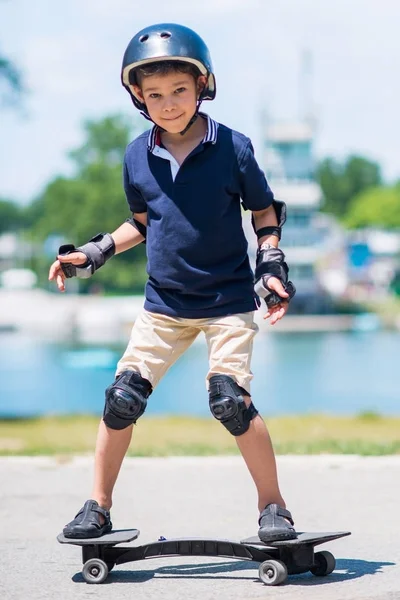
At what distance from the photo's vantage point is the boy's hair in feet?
12.2

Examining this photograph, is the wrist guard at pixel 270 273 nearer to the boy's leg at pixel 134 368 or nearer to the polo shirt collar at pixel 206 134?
the boy's leg at pixel 134 368

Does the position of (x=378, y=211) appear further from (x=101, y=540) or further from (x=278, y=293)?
(x=101, y=540)

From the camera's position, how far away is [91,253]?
158 inches

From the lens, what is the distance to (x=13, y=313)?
329 ft

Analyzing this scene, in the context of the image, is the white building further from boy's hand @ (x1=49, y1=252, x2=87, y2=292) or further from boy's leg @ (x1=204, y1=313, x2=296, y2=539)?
boy's leg @ (x1=204, y1=313, x2=296, y2=539)

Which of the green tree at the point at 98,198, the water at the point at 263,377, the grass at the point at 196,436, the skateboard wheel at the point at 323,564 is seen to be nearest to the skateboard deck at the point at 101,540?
the skateboard wheel at the point at 323,564

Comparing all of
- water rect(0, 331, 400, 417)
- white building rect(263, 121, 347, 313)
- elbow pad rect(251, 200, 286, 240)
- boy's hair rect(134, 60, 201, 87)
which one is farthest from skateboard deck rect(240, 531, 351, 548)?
white building rect(263, 121, 347, 313)

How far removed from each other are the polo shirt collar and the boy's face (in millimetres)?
80

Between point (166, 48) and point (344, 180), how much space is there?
142 meters

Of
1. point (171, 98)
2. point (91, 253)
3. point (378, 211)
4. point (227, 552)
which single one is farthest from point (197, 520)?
point (378, 211)

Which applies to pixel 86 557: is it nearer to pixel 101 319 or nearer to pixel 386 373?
pixel 386 373

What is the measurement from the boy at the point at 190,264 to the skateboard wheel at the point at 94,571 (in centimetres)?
9

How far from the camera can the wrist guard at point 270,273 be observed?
3.77 m

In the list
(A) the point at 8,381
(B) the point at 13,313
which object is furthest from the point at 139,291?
(A) the point at 8,381
